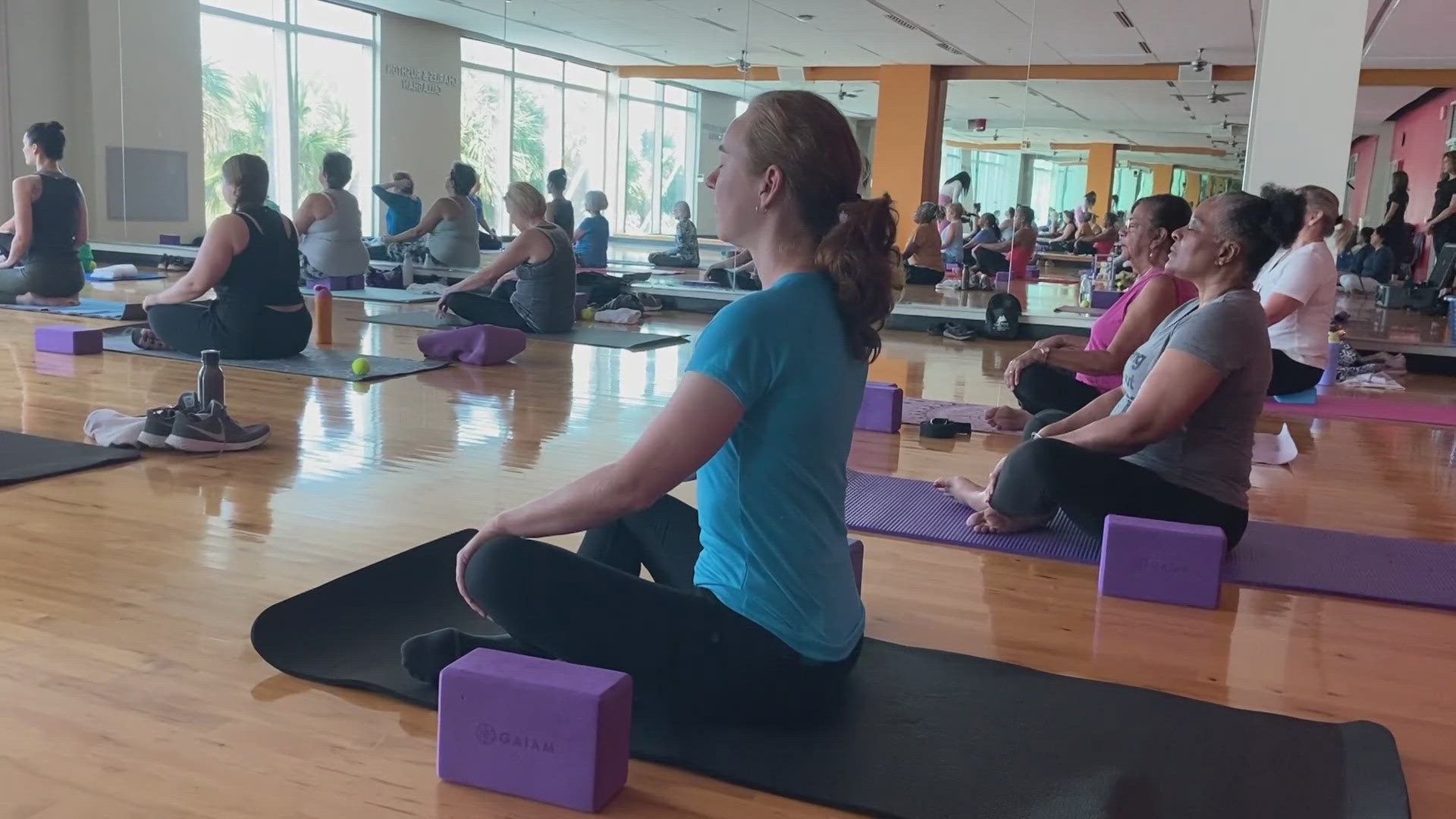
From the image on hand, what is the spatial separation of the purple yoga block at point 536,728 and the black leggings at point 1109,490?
4.89ft

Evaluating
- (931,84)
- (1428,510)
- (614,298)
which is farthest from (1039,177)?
(1428,510)

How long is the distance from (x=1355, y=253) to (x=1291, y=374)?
394 inches

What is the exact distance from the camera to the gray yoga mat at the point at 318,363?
5.16 m

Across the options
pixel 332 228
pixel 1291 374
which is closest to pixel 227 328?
pixel 332 228

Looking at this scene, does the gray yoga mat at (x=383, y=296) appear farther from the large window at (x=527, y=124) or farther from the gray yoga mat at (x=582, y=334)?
the large window at (x=527, y=124)

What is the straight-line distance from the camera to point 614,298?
8375 mm

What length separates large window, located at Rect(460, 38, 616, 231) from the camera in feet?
31.2

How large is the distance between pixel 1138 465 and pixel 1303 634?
20.2 inches

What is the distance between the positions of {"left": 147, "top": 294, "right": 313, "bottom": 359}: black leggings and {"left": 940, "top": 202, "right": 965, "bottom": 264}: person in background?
625 centimetres

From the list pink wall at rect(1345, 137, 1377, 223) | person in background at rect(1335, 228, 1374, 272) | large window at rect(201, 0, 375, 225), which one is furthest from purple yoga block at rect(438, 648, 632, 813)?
pink wall at rect(1345, 137, 1377, 223)

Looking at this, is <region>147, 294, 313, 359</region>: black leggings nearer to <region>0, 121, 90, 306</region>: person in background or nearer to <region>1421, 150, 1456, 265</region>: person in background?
<region>0, 121, 90, 306</region>: person in background

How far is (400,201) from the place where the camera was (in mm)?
9305

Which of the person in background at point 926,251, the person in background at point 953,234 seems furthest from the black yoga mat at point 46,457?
the person in background at point 953,234

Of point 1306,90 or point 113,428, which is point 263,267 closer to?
point 113,428
